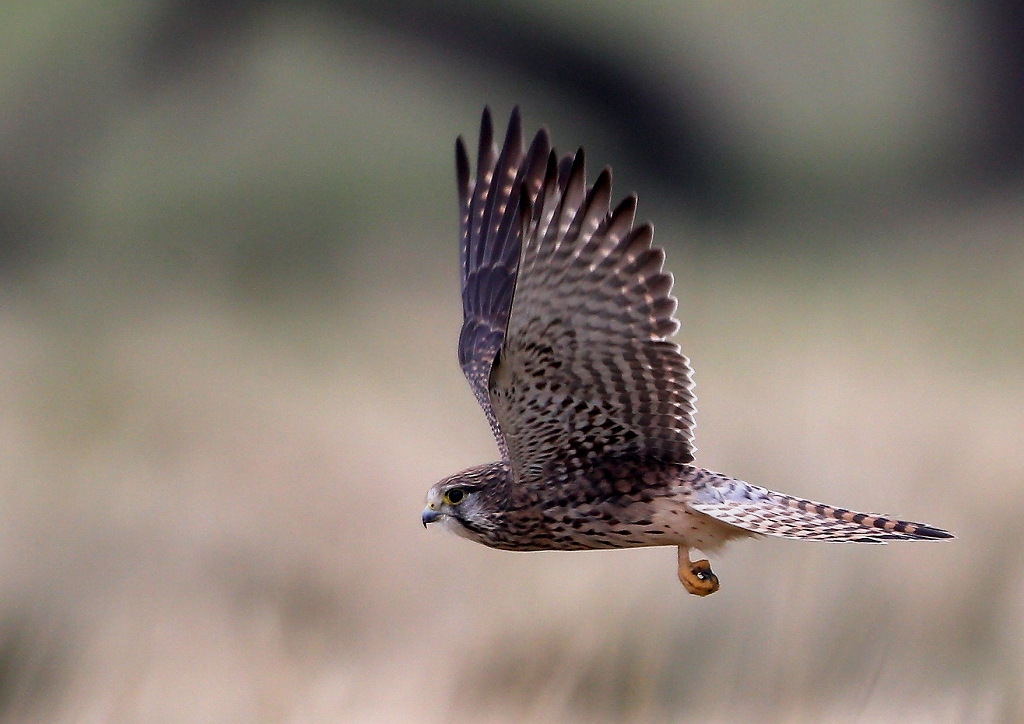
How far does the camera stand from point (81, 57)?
11.9 metres

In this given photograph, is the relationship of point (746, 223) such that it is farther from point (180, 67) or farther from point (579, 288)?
point (579, 288)

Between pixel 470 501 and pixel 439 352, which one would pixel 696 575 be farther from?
pixel 439 352

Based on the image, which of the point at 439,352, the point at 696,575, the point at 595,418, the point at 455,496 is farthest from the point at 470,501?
the point at 439,352

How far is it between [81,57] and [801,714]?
8.03 meters

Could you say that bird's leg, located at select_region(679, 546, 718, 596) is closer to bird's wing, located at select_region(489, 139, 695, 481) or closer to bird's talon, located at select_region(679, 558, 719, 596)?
bird's talon, located at select_region(679, 558, 719, 596)

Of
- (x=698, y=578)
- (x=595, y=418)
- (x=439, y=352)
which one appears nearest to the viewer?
(x=595, y=418)

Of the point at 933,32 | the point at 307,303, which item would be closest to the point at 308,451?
the point at 307,303

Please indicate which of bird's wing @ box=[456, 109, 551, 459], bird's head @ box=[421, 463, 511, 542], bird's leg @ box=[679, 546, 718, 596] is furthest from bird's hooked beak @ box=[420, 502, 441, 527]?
bird's leg @ box=[679, 546, 718, 596]

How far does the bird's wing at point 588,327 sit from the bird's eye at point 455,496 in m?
0.40

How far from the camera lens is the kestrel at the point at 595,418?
10.9ft

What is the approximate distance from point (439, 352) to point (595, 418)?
613 centimetres

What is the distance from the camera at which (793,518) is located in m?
3.48

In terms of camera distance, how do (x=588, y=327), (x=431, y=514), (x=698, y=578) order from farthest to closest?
(x=431, y=514)
(x=698, y=578)
(x=588, y=327)

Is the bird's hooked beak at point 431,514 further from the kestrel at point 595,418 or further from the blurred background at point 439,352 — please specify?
the blurred background at point 439,352
